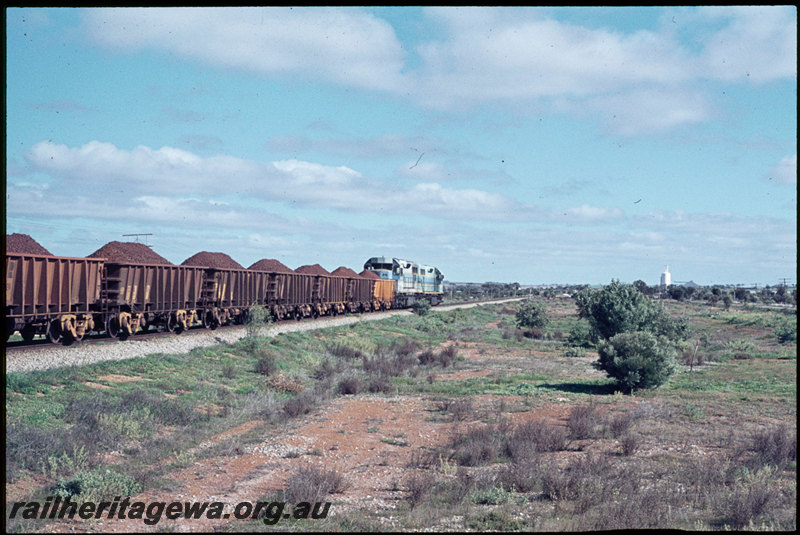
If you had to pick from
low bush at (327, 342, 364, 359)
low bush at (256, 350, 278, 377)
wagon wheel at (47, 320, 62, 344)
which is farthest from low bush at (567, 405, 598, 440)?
low bush at (327, 342, 364, 359)

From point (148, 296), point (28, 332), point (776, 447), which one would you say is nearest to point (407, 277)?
point (148, 296)

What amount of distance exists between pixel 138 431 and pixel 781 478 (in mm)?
13169

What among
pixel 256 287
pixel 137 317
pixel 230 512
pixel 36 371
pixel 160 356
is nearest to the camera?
pixel 230 512

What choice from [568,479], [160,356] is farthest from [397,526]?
[160,356]

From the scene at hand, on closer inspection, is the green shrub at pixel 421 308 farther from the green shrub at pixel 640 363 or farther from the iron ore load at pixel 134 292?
the green shrub at pixel 640 363

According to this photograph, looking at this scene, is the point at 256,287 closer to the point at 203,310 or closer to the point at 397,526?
the point at 203,310

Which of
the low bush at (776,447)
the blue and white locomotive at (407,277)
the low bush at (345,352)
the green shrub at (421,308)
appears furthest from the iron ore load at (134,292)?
the low bush at (776,447)

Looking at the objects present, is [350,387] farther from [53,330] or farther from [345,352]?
[53,330]

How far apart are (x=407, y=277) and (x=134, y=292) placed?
4650cm

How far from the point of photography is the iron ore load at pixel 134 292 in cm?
2006

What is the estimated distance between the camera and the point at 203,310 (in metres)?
32.1

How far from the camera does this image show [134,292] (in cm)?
2566

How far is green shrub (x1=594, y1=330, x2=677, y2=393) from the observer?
23359mm

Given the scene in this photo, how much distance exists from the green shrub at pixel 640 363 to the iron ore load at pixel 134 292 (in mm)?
18802
